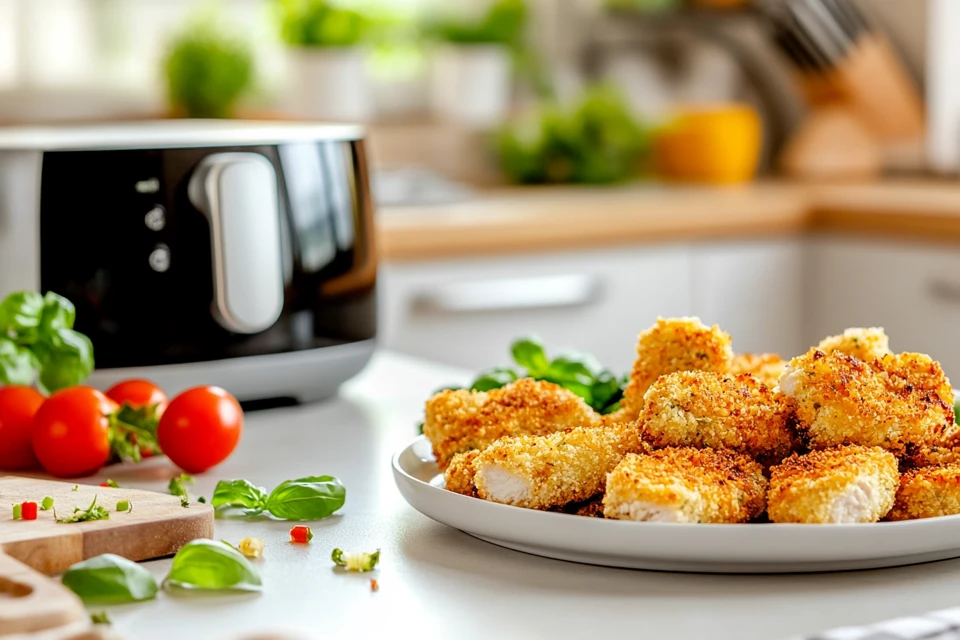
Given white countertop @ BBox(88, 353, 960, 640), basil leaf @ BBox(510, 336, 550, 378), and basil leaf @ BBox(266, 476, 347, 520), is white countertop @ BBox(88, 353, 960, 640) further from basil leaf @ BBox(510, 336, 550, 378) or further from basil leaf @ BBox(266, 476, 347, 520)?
basil leaf @ BBox(510, 336, 550, 378)

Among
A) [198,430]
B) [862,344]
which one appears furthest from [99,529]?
[862,344]

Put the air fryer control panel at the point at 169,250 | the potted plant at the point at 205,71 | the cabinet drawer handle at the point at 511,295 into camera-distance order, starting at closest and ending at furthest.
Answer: the air fryer control panel at the point at 169,250 < the cabinet drawer handle at the point at 511,295 < the potted plant at the point at 205,71

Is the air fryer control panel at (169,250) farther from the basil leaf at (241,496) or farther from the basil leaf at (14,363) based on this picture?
the basil leaf at (241,496)

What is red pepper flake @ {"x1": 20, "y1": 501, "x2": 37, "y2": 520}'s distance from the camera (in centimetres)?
75

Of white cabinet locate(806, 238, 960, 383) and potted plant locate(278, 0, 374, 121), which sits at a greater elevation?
potted plant locate(278, 0, 374, 121)

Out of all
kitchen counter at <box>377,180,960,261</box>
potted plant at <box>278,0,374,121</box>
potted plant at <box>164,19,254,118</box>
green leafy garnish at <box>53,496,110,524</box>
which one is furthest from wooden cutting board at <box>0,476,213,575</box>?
potted plant at <box>278,0,374,121</box>

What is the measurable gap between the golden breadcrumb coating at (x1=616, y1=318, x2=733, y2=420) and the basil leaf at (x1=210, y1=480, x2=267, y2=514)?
0.83 feet

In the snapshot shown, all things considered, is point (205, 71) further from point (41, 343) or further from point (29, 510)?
point (29, 510)

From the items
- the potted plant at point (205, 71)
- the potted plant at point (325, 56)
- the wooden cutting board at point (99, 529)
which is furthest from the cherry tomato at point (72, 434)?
the potted plant at point (325, 56)

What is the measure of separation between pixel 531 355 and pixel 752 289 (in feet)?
5.30

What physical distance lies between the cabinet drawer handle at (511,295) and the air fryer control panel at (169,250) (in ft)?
3.34

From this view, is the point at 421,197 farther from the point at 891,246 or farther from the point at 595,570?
the point at 595,570

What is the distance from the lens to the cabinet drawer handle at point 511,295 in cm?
225

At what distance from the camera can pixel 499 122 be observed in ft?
10.5
